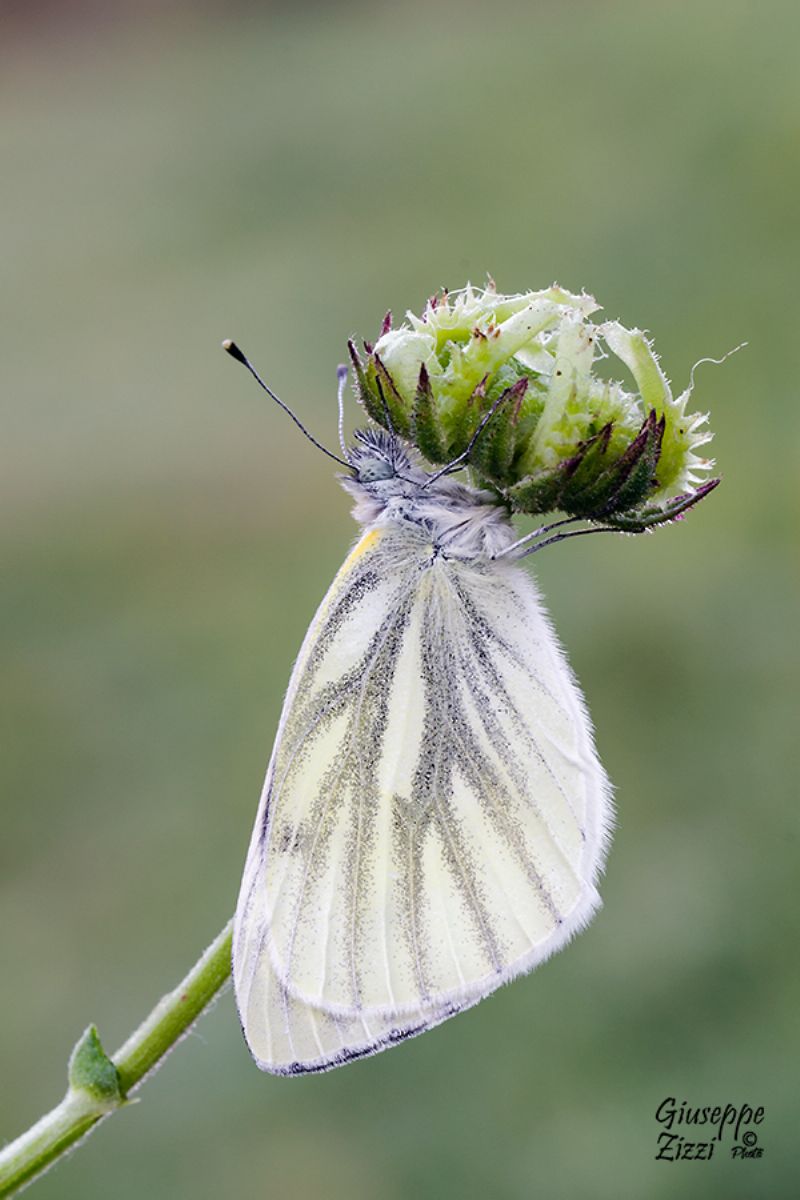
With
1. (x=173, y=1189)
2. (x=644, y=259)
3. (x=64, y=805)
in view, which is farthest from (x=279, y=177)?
(x=173, y=1189)

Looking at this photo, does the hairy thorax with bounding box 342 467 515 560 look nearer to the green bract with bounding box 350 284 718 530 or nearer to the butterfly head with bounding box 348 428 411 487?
the butterfly head with bounding box 348 428 411 487

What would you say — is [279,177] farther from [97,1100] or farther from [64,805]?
[97,1100]
